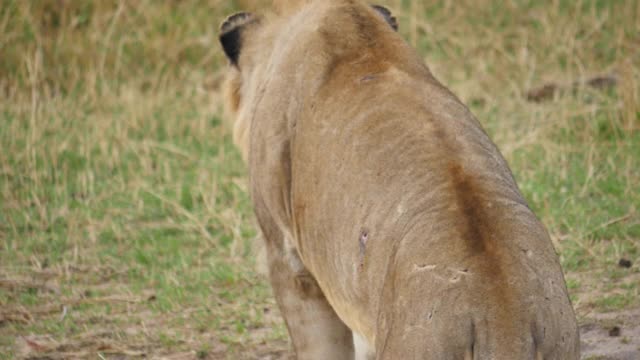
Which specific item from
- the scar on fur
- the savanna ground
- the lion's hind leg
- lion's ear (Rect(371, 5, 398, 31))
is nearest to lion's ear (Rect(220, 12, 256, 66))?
lion's ear (Rect(371, 5, 398, 31))

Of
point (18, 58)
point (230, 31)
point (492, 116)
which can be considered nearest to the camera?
point (230, 31)

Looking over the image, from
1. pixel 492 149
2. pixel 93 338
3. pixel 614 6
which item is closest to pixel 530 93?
pixel 614 6

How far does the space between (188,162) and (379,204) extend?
449 cm

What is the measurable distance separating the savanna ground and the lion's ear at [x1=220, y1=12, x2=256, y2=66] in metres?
1.18

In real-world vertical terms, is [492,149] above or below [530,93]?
above

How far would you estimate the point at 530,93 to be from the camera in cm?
820

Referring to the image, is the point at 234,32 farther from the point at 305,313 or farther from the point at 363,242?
the point at 363,242

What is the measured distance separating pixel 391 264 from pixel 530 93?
5255mm

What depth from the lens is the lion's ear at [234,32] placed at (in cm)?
479

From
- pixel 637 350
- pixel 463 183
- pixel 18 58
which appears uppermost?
pixel 463 183

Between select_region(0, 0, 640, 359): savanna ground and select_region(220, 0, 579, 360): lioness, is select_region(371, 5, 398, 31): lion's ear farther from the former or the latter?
select_region(0, 0, 640, 359): savanna ground

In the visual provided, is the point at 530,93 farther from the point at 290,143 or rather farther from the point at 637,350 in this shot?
the point at 290,143

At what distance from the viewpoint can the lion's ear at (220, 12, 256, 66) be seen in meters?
4.79

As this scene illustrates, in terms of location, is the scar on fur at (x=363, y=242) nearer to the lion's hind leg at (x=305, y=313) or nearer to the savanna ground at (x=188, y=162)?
the lion's hind leg at (x=305, y=313)
